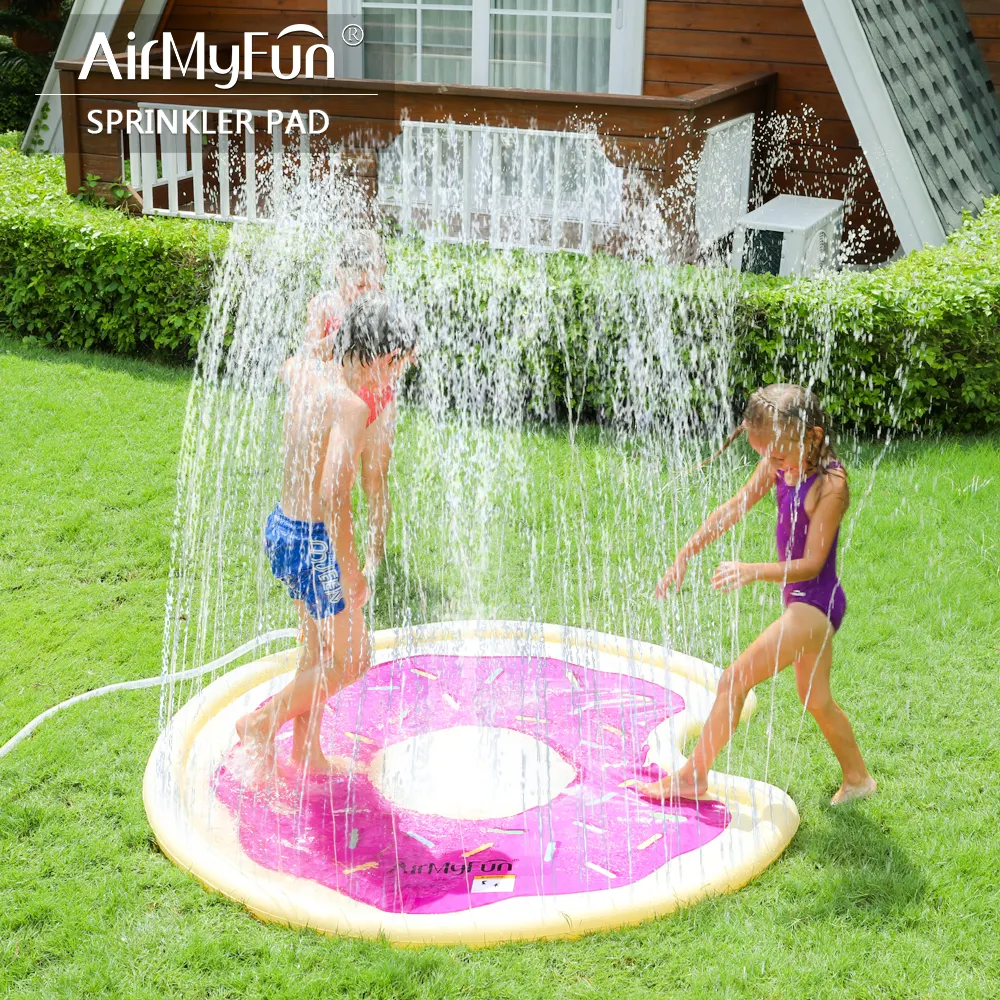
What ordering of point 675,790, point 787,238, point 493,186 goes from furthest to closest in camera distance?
1. point 493,186
2. point 787,238
3. point 675,790

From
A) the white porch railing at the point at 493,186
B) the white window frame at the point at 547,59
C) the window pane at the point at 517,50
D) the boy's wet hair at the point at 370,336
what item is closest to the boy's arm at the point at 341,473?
the boy's wet hair at the point at 370,336

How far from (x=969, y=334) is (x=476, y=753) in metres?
4.40

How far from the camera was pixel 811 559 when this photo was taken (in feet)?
12.3

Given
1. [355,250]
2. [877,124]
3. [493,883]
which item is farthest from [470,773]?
[877,124]

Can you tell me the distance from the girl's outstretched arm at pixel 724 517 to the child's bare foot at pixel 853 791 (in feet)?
2.85

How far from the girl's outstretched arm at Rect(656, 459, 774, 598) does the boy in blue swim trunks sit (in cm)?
97

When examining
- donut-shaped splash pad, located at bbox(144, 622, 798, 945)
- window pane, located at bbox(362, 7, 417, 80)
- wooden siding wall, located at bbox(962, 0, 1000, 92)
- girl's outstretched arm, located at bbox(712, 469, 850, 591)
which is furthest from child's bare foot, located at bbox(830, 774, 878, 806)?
window pane, located at bbox(362, 7, 417, 80)

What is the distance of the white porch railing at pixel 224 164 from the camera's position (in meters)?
9.95

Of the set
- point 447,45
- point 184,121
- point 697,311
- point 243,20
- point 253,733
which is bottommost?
point 253,733

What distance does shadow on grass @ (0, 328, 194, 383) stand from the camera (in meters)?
8.80

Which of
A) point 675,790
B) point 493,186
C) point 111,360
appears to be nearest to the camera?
point 675,790

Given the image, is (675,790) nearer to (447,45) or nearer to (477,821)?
(477,821)

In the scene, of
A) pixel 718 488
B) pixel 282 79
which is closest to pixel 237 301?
pixel 282 79

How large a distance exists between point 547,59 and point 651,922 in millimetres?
9722
